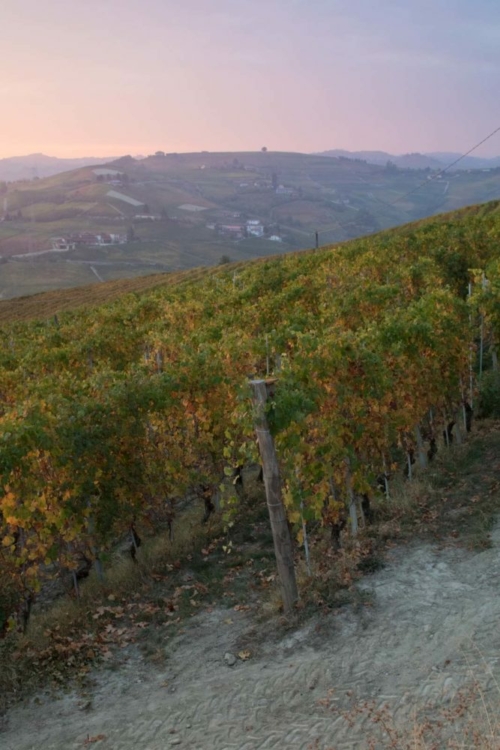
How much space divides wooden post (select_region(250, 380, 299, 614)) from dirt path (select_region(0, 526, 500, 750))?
64 centimetres

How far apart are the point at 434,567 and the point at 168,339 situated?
10.4 metres

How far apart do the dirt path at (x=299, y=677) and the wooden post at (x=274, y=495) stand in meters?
0.64

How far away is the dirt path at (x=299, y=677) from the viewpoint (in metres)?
7.02

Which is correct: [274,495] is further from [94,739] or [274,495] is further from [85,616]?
[85,616]

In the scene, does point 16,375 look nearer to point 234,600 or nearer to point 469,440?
point 234,600

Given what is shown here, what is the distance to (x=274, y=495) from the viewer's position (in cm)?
910

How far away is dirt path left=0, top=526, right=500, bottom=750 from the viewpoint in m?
7.02

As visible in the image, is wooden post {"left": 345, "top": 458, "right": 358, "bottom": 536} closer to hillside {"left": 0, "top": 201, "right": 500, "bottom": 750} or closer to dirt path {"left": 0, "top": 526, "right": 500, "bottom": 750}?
hillside {"left": 0, "top": 201, "right": 500, "bottom": 750}

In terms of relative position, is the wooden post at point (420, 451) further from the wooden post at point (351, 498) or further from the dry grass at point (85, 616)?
the dry grass at point (85, 616)

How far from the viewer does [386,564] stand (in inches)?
392

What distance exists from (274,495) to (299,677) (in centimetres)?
239

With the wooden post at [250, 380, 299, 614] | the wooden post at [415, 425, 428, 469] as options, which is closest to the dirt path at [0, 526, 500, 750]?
the wooden post at [250, 380, 299, 614]

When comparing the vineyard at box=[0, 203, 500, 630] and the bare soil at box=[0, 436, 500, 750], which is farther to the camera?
the vineyard at box=[0, 203, 500, 630]

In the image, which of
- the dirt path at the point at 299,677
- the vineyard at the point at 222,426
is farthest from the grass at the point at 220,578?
the vineyard at the point at 222,426
